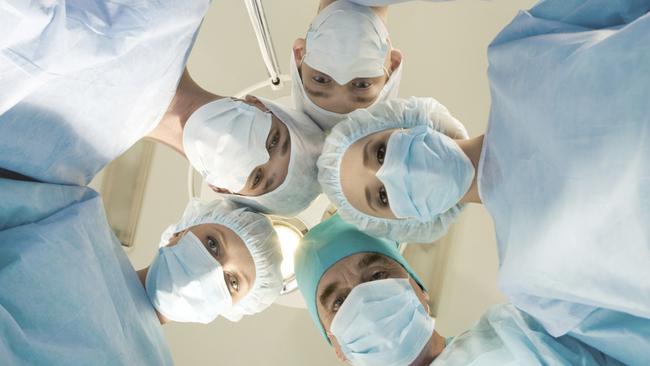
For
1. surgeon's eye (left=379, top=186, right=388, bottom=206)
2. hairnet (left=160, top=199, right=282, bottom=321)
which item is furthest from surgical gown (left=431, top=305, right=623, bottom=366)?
hairnet (left=160, top=199, right=282, bottom=321)

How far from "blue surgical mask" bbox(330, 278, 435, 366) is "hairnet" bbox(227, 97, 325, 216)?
1.09 ft

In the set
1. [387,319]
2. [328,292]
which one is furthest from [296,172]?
[387,319]

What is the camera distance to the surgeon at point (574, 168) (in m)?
0.71

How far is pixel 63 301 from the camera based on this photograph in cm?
90

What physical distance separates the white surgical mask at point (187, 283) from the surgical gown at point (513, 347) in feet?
1.82

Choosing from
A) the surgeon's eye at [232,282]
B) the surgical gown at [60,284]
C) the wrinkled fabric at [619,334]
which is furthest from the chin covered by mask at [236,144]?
the wrinkled fabric at [619,334]

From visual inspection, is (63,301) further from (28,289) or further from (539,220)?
(539,220)

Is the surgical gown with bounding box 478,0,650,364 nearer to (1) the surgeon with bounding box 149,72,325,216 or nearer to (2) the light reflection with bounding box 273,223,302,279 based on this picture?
(1) the surgeon with bounding box 149,72,325,216

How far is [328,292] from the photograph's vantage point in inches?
54.8

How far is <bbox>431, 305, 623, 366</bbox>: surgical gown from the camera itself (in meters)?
0.96

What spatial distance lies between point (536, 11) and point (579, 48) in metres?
0.13

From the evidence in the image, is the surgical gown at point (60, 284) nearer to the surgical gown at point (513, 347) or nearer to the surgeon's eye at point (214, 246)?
the surgeon's eye at point (214, 246)

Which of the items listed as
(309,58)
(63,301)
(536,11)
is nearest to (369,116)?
(309,58)

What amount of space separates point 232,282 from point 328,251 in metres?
0.27
